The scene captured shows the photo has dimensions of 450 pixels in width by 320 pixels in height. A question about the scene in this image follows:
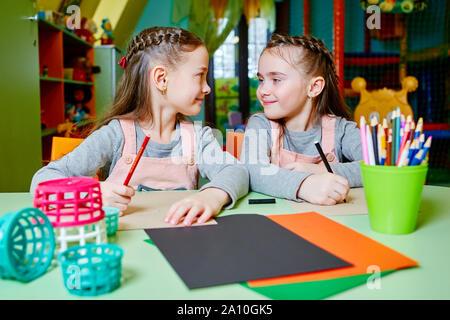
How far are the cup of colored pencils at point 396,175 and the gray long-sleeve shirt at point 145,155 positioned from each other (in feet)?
0.81

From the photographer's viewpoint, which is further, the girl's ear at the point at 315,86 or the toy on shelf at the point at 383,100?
the toy on shelf at the point at 383,100

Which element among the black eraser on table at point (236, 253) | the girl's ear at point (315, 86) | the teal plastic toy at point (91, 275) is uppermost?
the girl's ear at point (315, 86)

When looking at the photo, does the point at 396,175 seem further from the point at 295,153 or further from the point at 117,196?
the point at 295,153

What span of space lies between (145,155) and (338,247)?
2.28 ft

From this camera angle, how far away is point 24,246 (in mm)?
413

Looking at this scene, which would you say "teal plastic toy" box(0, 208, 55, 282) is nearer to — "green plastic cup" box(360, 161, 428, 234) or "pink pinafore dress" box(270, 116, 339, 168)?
"green plastic cup" box(360, 161, 428, 234)

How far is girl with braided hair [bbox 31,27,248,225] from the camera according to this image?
106cm

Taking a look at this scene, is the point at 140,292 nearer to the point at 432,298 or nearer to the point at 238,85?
the point at 432,298

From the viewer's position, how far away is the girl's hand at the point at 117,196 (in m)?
0.68

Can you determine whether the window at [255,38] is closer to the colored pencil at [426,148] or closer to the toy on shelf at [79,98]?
the toy on shelf at [79,98]

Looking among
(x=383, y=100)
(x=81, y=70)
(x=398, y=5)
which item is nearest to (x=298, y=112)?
(x=383, y=100)

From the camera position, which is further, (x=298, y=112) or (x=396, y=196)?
(x=298, y=112)

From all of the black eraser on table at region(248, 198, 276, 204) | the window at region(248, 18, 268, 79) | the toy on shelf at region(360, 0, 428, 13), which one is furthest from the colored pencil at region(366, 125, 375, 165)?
the window at region(248, 18, 268, 79)

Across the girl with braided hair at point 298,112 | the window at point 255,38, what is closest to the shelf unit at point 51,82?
the girl with braided hair at point 298,112
